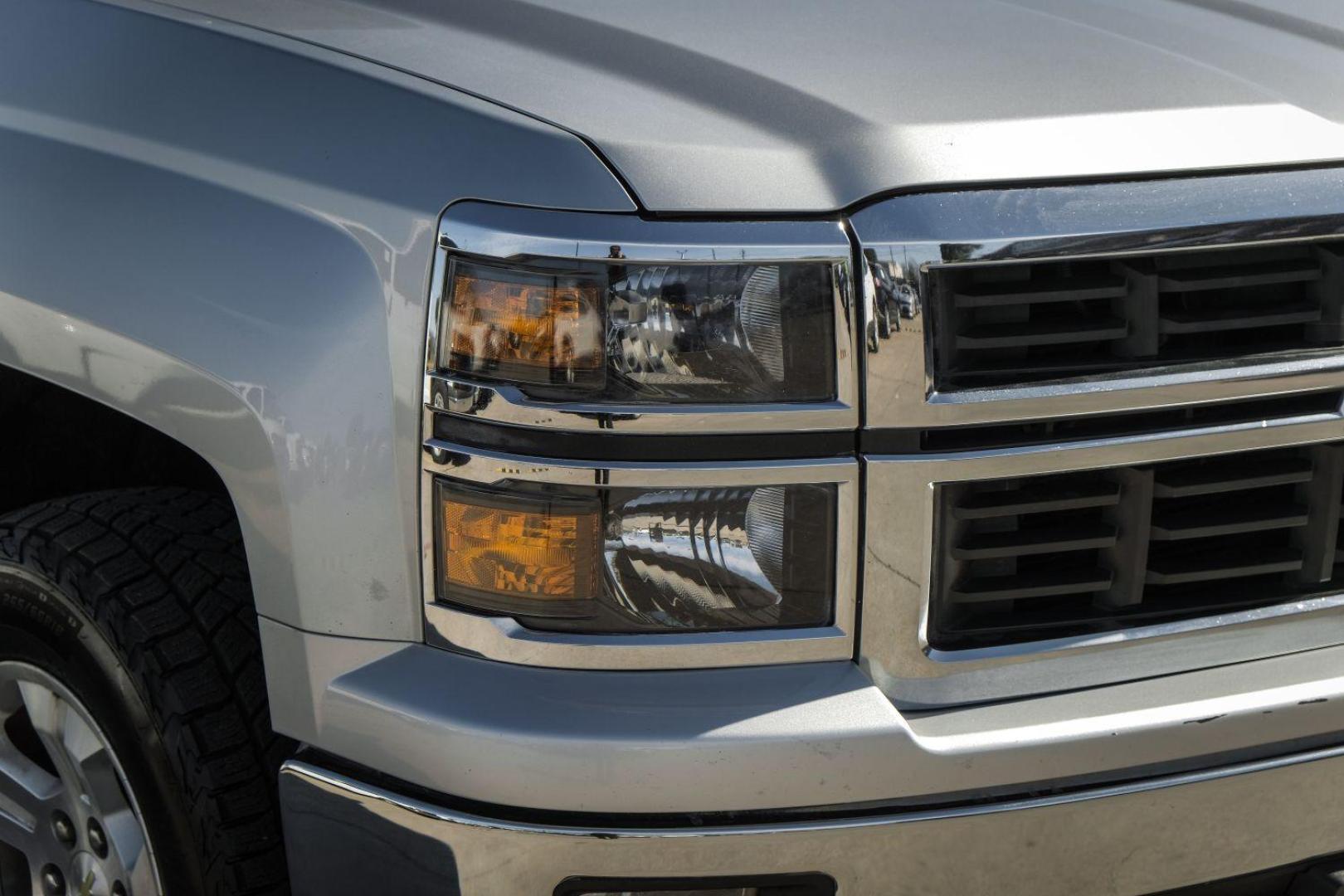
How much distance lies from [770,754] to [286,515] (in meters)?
0.61

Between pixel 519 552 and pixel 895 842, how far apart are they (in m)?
0.52

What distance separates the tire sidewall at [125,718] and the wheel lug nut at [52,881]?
1.28ft

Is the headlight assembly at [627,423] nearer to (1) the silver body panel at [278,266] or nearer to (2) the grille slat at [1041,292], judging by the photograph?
(1) the silver body panel at [278,266]

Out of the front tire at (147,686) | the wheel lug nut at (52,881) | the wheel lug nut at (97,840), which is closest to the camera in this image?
the front tire at (147,686)

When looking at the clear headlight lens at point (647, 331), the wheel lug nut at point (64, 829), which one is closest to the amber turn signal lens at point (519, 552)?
the clear headlight lens at point (647, 331)

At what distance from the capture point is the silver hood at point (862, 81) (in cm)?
160

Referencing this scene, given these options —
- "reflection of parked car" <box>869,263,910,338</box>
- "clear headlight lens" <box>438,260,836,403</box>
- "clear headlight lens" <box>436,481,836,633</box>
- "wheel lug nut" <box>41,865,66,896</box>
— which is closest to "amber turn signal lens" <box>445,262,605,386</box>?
"clear headlight lens" <box>438,260,836,403</box>

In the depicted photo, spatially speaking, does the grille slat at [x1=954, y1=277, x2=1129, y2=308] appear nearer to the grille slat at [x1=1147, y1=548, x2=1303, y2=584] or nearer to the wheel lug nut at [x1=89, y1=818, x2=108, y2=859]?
the grille slat at [x1=1147, y1=548, x2=1303, y2=584]

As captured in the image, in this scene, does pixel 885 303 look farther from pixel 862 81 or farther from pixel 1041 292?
pixel 862 81

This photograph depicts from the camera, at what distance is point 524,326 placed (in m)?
Answer: 1.54

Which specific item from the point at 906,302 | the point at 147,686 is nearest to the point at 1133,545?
the point at 906,302

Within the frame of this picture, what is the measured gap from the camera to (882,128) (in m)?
1.64

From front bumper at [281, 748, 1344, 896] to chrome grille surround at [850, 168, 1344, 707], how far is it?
0.47 feet

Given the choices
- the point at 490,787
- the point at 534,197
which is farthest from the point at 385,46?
the point at 490,787
